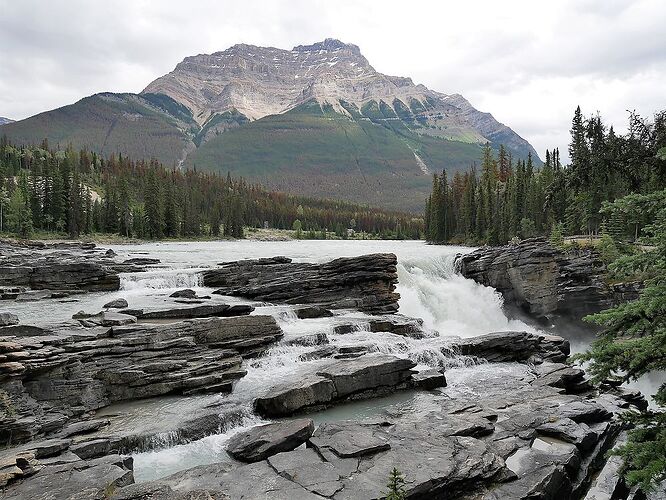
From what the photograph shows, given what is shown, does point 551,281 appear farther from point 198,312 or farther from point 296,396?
point 296,396

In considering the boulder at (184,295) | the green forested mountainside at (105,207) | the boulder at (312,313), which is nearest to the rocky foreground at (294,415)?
the boulder at (184,295)

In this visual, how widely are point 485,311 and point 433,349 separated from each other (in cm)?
2192

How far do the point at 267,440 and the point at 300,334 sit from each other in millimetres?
10753

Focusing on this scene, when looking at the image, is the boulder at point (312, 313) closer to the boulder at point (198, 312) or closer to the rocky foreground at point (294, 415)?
the rocky foreground at point (294, 415)

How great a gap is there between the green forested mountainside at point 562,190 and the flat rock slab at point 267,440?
31.9 feet

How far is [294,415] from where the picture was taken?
17.9 m

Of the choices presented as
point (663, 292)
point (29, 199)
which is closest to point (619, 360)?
point (663, 292)

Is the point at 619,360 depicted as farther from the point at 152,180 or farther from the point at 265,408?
the point at 152,180

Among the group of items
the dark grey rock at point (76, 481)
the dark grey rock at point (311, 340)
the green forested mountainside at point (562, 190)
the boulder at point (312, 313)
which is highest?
the green forested mountainside at point (562, 190)

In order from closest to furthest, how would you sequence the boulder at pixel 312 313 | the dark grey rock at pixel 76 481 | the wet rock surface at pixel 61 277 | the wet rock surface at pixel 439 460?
1. the dark grey rock at pixel 76 481
2. the wet rock surface at pixel 439 460
3. the boulder at pixel 312 313
4. the wet rock surface at pixel 61 277

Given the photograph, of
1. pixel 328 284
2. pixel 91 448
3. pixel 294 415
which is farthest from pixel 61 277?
pixel 294 415

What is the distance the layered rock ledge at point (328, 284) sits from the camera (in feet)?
113

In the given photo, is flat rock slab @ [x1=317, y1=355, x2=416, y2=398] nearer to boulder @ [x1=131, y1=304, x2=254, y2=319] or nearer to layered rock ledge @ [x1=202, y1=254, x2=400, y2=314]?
boulder @ [x1=131, y1=304, x2=254, y2=319]

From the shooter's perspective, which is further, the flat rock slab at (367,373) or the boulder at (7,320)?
the boulder at (7,320)
